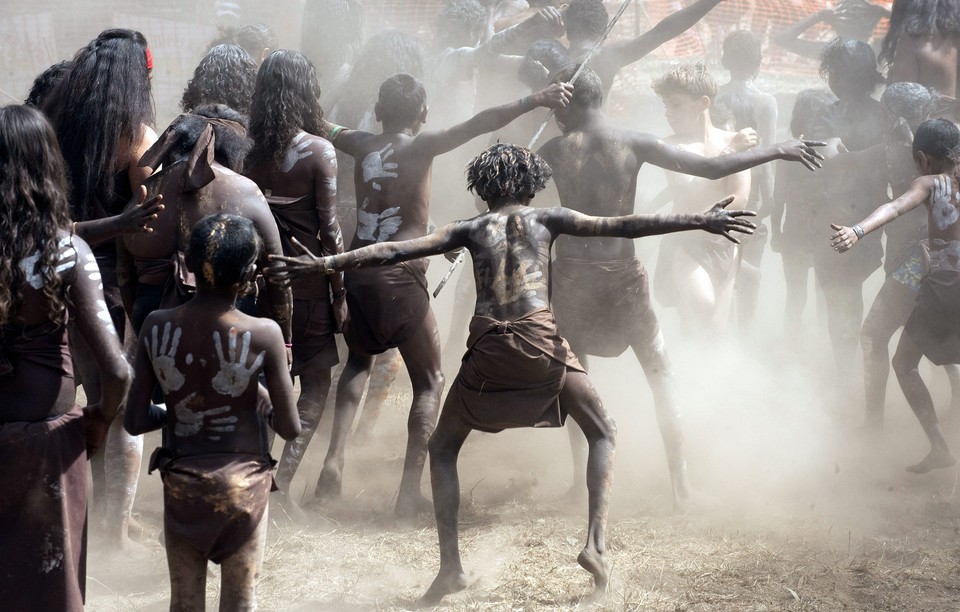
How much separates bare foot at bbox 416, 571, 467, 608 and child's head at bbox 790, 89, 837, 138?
518 centimetres

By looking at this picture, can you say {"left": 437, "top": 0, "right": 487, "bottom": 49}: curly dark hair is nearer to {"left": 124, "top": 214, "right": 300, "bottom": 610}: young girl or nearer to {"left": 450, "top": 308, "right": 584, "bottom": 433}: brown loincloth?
{"left": 450, "top": 308, "right": 584, "bottom": 433}: brown loincloth

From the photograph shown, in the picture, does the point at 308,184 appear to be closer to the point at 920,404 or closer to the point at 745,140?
the point at 745,140

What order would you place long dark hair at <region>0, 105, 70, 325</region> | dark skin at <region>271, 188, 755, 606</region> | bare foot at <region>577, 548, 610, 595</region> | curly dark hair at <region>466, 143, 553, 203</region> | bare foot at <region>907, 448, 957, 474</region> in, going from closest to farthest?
long dark hair at <region>0, 105, 70, 325</region>
bare foot at <region>577, 548, 610, 595</region>
dark skin at <region>271, 188, 755, 606</region>
curly dark hair at <region>466, 143, 553, 203</region>
bare foot at <region>907, 448, 957, 474</region>

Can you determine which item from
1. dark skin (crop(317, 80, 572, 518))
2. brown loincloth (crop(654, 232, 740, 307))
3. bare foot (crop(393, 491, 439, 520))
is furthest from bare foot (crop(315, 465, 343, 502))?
brown loincloth (crop(654, 232, 740, 307))

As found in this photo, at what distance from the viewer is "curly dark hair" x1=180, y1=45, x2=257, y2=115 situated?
5.26 meters

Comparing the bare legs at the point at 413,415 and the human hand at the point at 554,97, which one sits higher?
the human hand at the point at 554,97

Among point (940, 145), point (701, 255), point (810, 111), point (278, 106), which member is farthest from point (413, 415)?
point (810, 111)

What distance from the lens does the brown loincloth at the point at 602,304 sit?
5.49 meters

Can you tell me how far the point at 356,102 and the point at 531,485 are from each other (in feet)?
10.1

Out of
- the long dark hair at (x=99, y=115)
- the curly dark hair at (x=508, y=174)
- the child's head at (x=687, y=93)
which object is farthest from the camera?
the child's head at (x=687, y=93)

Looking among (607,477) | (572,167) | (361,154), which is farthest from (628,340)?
(361,154)

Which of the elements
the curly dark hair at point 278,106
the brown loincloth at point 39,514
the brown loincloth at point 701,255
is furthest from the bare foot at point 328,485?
the brown loincloth at point 701,255

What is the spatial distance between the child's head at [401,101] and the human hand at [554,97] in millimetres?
639

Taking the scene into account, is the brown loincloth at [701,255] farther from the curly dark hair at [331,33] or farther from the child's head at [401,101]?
the curly dark hair at [331,33]
